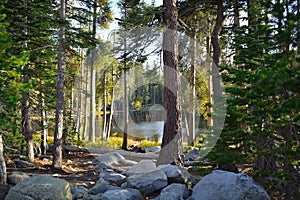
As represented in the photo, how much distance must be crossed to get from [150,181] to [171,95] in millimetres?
2566

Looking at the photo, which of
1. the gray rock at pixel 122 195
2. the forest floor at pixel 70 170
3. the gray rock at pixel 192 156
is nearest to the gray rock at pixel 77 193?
the gray rock at pixel 122 195

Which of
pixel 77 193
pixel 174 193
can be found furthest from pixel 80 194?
pixel 174 193

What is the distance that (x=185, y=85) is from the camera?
17094 mm

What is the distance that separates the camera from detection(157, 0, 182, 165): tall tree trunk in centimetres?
770

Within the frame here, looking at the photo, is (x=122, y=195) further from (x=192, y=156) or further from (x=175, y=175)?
(x=192, y=156)

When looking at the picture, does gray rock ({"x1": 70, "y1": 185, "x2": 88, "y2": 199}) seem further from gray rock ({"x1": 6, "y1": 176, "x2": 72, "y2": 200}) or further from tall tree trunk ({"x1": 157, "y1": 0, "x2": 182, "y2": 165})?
tall tree trunk ({"x1": 157, "y1": 0, "x2": 182, "y2": 165})

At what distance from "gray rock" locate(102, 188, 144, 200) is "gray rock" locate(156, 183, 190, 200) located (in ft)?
1.39

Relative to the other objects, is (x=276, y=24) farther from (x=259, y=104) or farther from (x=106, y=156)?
(x=106, y=156)

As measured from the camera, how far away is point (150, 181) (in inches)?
247

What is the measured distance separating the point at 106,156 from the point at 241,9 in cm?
758

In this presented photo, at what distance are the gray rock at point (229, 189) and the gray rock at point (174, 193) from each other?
0.95 ft

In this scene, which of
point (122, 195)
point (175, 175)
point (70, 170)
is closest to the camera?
point (122, 195)

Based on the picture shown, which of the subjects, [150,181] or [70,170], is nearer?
[150,181]

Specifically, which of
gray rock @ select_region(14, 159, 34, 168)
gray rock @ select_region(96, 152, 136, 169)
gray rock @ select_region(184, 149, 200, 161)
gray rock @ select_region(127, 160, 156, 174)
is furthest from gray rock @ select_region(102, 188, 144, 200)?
gray rock @ select_region(184, 149, 200, 161)
